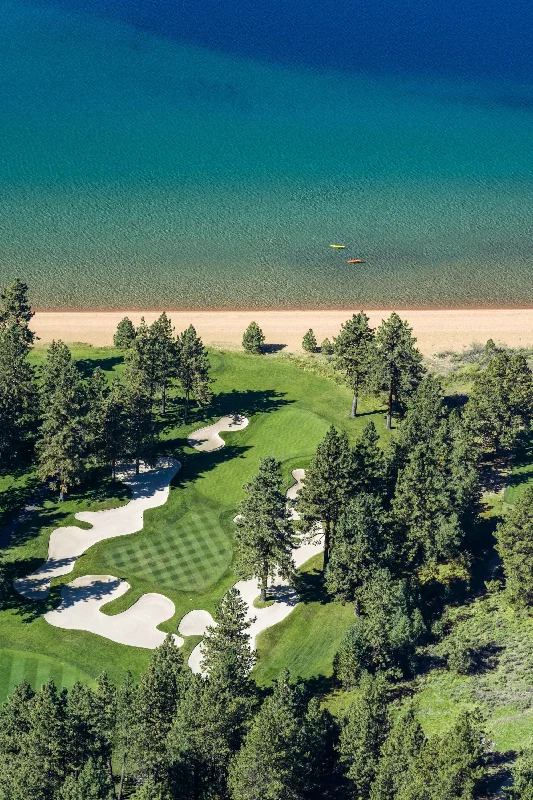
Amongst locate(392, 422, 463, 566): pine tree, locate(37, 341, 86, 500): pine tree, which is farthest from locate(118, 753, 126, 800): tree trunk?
locate(37, 341, 86, 500): pine tree

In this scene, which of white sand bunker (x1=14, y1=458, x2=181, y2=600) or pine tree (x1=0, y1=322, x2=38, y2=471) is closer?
white sand bunker (x1=14, y1=458, x2=181, y2=600)

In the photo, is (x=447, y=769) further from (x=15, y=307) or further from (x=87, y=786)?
(x=15, y=307)

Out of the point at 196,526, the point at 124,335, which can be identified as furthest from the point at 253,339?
the point at 196,526

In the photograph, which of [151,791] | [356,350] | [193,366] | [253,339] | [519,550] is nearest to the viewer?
[151,791]

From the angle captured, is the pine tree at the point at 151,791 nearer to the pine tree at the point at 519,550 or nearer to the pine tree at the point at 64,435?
the pine tree at the point at 519,550

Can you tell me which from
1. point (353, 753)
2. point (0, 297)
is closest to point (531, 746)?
point (353, 753)

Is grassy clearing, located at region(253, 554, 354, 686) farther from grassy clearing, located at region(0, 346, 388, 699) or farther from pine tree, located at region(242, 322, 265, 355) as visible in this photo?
pine tree, located at region(242, 322, 265, 355)
